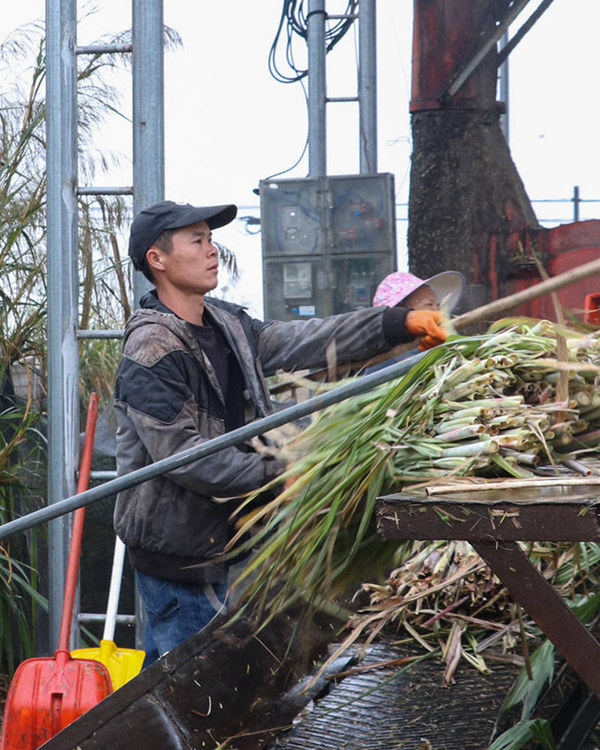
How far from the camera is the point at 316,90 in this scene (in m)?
7.91

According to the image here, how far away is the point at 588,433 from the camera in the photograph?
1943mm

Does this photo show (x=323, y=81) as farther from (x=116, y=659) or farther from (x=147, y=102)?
(x=116, y=659)

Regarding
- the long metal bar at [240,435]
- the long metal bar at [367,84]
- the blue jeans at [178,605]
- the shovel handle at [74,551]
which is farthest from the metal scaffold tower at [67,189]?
the long metal bar at [367,84]

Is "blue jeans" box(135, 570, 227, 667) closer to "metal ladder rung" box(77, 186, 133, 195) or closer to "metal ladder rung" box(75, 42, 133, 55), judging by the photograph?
"metal ladder rung" box(77, 186, 133, 195)

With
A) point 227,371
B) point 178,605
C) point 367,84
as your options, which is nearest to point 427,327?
point 227,371

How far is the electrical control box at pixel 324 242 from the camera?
25.3ft

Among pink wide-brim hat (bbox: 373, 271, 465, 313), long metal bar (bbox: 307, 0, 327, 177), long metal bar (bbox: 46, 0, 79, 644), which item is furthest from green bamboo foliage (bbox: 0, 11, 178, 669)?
long metal bar (bbox: 307, 0, 327, 177)

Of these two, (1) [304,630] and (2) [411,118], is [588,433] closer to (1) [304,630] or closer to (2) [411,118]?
(1) [304,630]

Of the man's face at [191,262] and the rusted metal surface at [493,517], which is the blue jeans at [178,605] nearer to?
the man's face at [191,262]

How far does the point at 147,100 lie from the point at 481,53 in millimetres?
3135

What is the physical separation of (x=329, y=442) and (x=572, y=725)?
757mm

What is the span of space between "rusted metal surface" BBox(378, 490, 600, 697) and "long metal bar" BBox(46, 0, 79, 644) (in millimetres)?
2786

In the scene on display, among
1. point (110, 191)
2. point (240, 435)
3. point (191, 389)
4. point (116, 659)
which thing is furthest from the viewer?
point (110, 191)

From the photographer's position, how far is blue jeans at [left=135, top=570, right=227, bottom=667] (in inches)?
117
